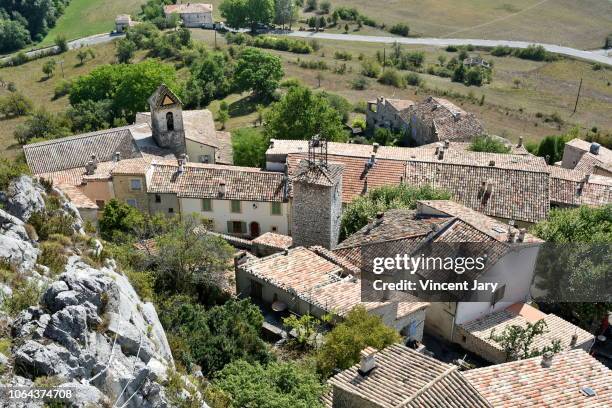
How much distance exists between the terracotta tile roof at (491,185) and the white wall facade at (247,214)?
30.0 feet

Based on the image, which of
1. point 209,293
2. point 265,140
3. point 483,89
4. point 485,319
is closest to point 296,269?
point 209,293

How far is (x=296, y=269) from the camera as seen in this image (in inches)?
1191

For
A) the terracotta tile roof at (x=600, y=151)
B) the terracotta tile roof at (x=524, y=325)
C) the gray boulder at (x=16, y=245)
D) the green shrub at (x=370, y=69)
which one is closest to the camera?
the gray boulder at (x=16, y=245)

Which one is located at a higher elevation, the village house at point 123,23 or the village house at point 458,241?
the village house at point 123,23

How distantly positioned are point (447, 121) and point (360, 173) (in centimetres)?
2168

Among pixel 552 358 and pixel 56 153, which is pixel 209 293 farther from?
pixel 56 153

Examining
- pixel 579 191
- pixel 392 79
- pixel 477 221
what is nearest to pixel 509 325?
pixel 477 221

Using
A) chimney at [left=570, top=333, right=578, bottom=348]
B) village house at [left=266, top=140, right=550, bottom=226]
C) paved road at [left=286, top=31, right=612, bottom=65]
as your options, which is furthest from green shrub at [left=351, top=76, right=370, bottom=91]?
chimney at [left=570, top=333, right=578, bottom=348]

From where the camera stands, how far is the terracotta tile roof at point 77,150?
48.5 m

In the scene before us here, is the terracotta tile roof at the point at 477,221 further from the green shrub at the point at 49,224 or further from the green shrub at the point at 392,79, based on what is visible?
the green shrub at the point at 392,79

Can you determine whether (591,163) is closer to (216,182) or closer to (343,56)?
(216,182)

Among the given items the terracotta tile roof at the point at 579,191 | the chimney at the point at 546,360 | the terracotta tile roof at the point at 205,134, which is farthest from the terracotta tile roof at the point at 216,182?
the chimney at the point at 546,360

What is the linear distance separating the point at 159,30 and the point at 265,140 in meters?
73.3

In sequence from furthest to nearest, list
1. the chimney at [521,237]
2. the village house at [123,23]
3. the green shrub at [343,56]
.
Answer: the village house at [123,23]
the green shrub at [343,56]
the chimney at [521,237]
